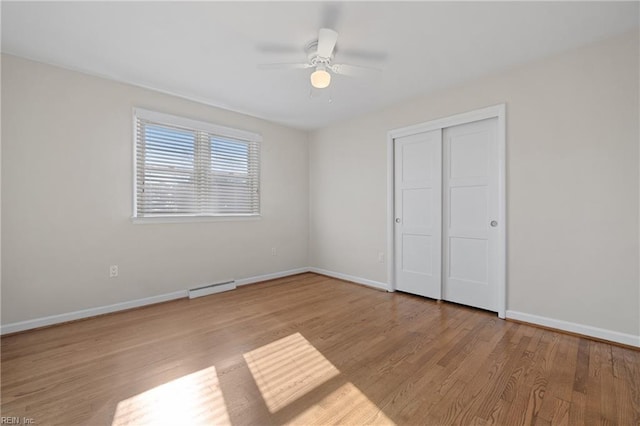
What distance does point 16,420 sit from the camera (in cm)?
149

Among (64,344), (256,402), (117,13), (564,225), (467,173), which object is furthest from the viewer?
(467,173)

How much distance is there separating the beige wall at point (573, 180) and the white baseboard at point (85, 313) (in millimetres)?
3959

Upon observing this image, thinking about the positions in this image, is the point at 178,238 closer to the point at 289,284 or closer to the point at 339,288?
the point at 289,284

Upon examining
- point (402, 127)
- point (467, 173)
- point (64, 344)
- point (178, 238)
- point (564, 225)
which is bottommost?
point (64, 344)

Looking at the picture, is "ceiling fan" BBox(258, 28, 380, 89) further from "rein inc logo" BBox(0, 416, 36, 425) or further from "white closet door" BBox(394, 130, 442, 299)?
"rein inc logo" BBox(0, 416, 36, 425)

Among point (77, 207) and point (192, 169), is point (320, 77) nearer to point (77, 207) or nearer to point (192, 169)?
point (192, 169)

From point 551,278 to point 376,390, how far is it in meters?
2.10

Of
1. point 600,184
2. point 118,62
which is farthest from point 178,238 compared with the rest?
point 600,184

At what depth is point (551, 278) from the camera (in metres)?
2.64

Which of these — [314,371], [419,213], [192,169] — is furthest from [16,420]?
[419,213]

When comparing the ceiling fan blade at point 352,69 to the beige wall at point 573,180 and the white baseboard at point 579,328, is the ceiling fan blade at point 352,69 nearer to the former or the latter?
the beige wall at point 573,180

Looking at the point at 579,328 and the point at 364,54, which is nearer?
the point at 579,328

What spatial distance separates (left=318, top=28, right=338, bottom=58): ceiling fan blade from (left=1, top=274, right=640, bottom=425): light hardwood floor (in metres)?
2.41

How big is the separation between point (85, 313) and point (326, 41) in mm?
3548
